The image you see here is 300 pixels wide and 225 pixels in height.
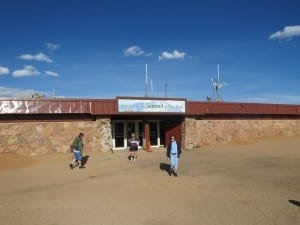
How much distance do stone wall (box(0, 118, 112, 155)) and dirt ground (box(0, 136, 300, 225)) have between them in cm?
67

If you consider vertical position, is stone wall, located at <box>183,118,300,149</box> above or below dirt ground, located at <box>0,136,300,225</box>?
above

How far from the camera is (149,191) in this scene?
12555 mm

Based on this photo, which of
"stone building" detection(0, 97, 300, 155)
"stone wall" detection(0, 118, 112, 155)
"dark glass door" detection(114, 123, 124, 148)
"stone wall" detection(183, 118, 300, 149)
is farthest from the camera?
"dark glass door" detection(114, 123, 124, 148)

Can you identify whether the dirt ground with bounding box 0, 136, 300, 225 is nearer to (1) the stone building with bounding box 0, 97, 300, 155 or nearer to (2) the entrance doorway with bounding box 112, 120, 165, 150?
(1) the stone building with bounding box 0, 97, 300, 155

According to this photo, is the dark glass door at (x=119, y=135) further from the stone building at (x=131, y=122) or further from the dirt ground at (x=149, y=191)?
the dirt ground at (x=149, y=191)

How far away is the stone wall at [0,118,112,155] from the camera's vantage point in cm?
2034

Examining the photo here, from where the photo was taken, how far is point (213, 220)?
8961mm

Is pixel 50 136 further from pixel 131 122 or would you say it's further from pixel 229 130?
pixel 229 130

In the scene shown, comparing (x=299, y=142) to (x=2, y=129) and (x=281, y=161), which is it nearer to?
(x=281, y=161)

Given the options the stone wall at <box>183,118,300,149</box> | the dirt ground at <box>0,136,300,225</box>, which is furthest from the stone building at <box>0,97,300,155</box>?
the dirt ground at <box>0,136,300,225</box>

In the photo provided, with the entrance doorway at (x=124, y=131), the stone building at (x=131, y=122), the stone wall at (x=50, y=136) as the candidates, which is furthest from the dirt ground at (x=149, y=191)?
the entrance doorway at (x=124, y=131)

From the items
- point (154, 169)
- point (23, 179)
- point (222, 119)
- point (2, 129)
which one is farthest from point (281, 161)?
point (2, 129)

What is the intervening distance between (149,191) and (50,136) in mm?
10389

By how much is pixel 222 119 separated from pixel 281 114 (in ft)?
20.9
